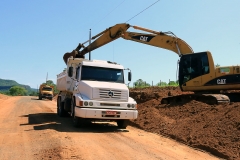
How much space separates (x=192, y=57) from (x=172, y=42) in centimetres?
208

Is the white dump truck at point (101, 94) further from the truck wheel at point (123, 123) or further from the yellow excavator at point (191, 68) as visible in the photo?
the yellow excavator at point (191, 68)

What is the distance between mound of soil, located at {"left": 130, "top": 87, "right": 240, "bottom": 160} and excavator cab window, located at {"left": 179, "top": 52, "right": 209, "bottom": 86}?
75.9 inches

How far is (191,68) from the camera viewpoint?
53.6 ft

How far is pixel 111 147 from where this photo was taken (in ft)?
27.7

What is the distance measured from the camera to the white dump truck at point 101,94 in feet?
37.7

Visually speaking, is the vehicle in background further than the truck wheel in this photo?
Yes

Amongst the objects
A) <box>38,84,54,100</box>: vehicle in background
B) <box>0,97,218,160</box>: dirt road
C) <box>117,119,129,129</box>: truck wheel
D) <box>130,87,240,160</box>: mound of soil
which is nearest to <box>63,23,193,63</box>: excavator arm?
<box>130,87,240,160</box>: mound of soil

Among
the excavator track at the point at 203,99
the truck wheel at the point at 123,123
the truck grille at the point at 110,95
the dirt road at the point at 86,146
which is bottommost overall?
the dirt road at the point at 86,146

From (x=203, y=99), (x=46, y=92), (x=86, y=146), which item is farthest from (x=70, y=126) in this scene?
(x=46, y=92)

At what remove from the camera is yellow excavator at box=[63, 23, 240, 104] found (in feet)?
49.5

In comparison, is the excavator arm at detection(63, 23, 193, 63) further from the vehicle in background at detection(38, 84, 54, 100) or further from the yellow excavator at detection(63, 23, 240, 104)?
the vehicle in background at detection(38, 84, 54, 100)

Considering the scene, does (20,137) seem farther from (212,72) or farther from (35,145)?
(212,72)

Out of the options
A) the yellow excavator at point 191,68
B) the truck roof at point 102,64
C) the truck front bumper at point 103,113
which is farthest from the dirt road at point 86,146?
the yellow excavator at point 191,68

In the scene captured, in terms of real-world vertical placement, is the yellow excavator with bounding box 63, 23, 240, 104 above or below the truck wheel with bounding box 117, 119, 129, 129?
above
